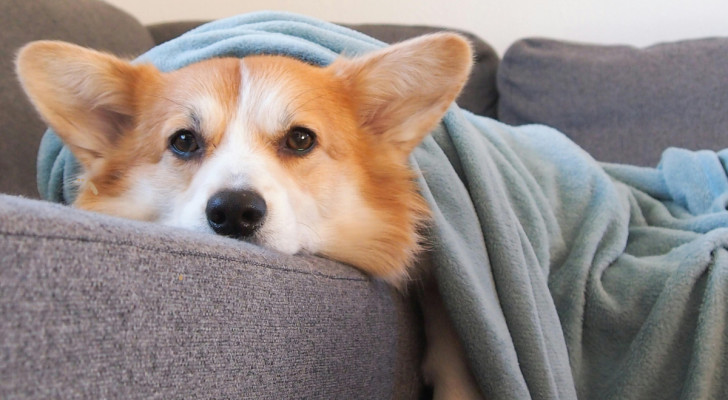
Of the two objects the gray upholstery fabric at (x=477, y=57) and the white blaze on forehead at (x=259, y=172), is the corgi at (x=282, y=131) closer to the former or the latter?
the white blaze on forehead at (x=259, y=172)

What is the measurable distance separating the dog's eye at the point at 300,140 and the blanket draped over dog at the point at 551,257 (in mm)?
193

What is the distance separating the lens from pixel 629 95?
71.6 inches

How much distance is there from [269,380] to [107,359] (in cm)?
20

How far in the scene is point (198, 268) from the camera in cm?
49

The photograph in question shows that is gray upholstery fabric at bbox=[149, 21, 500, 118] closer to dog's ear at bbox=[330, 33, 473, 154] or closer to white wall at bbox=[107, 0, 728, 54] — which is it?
white wall at bbox=[107, 0, 728, 54]

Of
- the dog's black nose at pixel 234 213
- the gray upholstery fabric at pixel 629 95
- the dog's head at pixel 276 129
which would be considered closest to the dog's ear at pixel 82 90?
the dog's head at pixel 276 129

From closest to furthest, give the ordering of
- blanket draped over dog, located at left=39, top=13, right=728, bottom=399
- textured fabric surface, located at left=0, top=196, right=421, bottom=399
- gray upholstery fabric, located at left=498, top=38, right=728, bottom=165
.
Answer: textured fabric surface, located at left=0, top=196, right=421, bottom=399 < blanket draped over dog, located at left=39, top=13, right=728, bottom=399 < gray upholstery fabric, located at left=498, top=38, right=728, bottom=165

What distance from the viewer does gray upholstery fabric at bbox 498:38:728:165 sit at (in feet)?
5.84

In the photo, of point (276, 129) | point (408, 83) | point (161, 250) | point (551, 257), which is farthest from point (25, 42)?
point (551, 257)

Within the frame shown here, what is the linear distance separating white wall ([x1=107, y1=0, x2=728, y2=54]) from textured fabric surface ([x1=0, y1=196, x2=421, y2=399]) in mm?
1767

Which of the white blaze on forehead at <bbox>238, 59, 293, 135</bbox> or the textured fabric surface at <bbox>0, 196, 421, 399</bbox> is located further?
the white blaze on forehead at <bbox>238, 59, 293, 135</bbox>

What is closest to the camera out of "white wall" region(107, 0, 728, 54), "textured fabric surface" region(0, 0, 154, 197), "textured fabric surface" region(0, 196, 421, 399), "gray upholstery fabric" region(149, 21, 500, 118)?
"textured fabric surface" region(0, 196, 421, 399)

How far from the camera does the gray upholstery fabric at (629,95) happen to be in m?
1.78

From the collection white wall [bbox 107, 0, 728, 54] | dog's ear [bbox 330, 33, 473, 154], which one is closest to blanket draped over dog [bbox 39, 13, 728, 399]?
dog's ear [bbox 330, 33, 473, 154]
